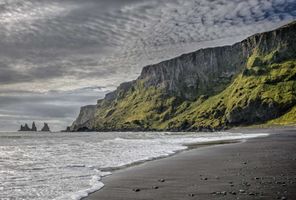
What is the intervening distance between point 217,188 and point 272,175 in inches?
190

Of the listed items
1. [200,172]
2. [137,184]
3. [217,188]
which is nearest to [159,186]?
[137,184]

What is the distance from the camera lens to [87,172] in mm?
26922

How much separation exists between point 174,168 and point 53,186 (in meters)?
11.1

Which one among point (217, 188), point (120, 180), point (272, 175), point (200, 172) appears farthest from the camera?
point (200, 172)

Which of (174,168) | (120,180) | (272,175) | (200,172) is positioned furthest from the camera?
(174,168)

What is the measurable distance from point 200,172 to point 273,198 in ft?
36.8

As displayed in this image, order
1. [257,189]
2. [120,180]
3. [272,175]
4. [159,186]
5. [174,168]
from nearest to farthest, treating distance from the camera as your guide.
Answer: [257,189]
[159,186]
[272,175]
[120,180]
[174,168]

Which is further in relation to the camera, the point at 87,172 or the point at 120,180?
the point at 87,172

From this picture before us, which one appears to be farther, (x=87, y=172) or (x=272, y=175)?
(x=87, y=172)

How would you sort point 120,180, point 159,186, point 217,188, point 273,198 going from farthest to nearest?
point 120,180
point 159,186
point 217,188
point 273,198

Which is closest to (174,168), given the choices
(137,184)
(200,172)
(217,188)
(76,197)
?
(200,172)

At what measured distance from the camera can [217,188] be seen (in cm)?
1842

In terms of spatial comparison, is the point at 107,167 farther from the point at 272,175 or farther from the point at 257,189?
the point at 257,189

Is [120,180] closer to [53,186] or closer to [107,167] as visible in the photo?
[53,186]
